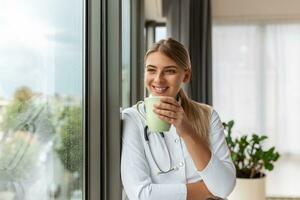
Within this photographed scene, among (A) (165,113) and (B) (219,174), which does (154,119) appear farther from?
(B) (219,174)

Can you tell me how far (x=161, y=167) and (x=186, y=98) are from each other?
0.24 meters

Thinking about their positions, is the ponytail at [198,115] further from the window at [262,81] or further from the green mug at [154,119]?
the window at [262,81]

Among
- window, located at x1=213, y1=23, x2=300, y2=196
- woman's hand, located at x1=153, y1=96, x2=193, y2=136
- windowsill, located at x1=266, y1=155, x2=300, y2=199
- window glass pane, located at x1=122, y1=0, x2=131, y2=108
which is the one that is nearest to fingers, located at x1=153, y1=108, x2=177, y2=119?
woman's hand, located at x1=153, y1=96, x2=193, y2=136

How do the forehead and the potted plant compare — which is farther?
the potted plant

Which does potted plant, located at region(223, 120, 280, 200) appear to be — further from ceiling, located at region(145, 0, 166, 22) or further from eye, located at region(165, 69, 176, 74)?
eye, located at region(165, 69, 176, 74)

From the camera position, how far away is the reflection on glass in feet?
2.28

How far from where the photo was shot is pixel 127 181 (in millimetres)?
1077

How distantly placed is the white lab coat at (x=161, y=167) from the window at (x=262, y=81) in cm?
343

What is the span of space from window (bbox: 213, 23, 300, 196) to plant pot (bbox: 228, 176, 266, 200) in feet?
3.26

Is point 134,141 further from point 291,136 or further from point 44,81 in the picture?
point 291,136

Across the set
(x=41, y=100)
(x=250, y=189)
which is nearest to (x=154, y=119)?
(x=41, y=100)

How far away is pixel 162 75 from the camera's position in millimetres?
1022

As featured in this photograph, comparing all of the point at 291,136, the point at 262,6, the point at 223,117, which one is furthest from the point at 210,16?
the point at 291,136

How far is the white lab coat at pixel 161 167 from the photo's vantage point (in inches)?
40.7
